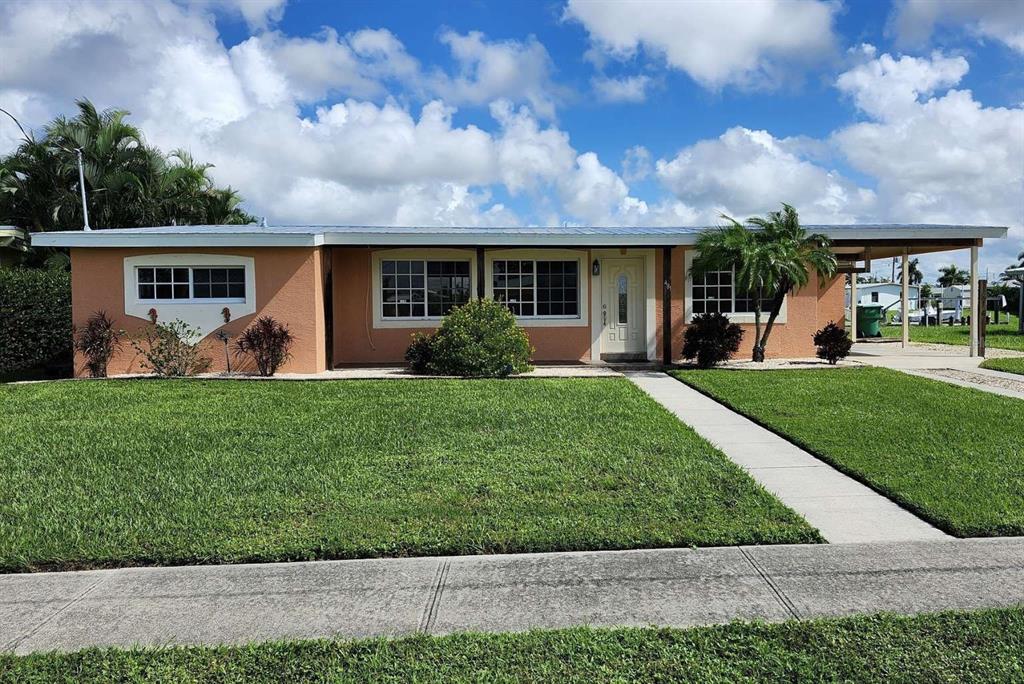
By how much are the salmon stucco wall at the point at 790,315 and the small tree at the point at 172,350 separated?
9.15 metres

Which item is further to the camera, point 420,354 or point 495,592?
point 420,354

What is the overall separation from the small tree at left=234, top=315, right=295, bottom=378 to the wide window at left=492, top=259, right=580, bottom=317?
4.57 metres

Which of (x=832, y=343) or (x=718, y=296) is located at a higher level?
(x=718, y=296)

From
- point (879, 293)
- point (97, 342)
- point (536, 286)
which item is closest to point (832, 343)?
point (536, 286)

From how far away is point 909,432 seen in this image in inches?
321

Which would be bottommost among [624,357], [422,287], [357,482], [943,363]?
[357,482]

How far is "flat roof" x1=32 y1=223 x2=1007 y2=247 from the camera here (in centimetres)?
1361

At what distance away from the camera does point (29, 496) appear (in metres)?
5.95

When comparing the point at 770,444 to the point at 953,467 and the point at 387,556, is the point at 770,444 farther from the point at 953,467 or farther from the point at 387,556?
the point at 387,556

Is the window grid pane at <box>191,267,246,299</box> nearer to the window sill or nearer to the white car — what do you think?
the window sill

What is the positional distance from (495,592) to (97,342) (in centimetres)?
1215

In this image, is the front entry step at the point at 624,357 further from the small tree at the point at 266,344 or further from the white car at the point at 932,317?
the white car at the point at 932,317

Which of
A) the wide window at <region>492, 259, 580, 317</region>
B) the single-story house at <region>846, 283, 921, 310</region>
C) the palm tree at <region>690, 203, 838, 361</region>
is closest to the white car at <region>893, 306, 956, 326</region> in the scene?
the single-story house at <region>846, 283, 921, 310</region>

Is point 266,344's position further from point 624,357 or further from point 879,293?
point 879,293
